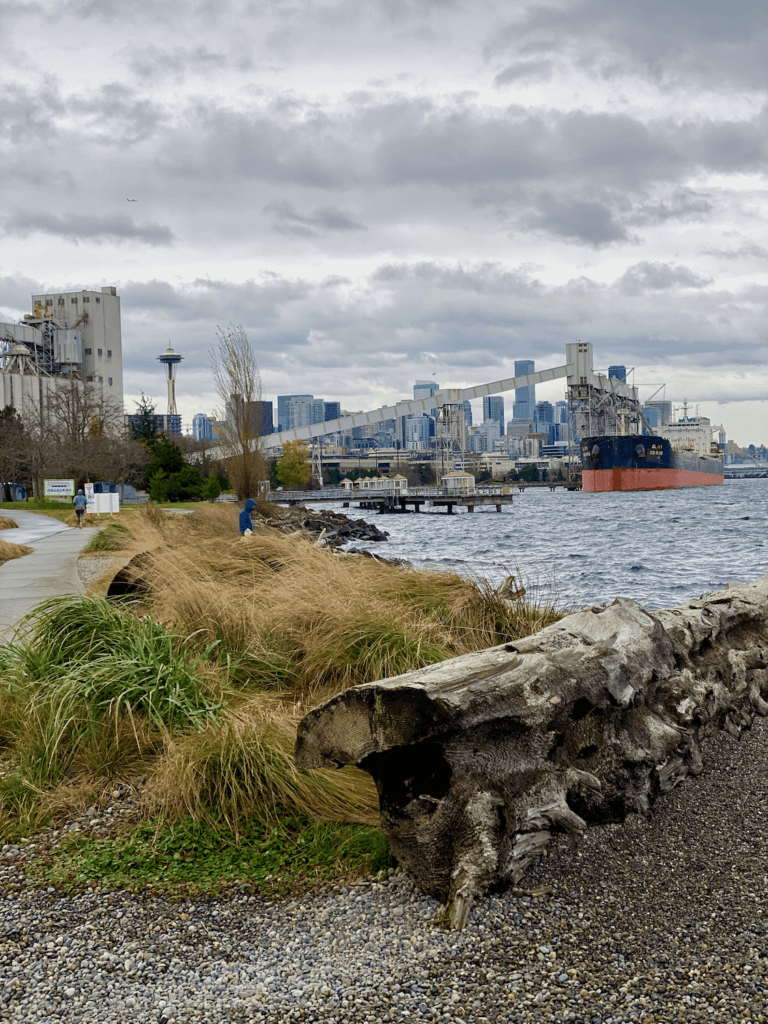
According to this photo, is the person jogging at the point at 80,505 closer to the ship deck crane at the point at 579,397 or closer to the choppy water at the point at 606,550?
the choppy water at the point at 606,550

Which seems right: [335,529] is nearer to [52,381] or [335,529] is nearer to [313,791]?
[313,791]

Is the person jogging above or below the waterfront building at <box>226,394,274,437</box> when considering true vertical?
below

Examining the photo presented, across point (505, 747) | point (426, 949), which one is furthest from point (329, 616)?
point (426, 949)

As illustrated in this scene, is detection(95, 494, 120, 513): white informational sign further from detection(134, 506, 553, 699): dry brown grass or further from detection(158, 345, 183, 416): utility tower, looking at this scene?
detection(158, 345, 183, 416): utility tower

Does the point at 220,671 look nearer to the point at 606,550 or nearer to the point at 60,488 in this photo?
the point at 606,550

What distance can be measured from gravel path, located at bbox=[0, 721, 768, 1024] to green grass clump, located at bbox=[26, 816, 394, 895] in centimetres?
13

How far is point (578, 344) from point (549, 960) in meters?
86.2

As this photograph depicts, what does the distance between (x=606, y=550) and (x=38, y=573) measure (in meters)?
18.2

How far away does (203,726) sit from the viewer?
4289 millimetres

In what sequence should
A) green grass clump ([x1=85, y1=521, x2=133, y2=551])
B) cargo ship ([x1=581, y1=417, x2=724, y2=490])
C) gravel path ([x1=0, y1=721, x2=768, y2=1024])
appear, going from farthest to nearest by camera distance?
cargo ship ([x1=581, y1=417, x2=724, y2=490]) < green grass clump ([x1=85, y1=521, x2=133, y2=551]) < gravel path ([x1=0, y1=721, x2=768, y2=1024])

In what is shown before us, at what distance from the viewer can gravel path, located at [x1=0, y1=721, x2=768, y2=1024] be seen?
2.46 m

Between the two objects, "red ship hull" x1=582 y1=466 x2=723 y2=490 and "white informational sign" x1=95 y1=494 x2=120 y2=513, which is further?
"red ship hull" x1=582 y1=466 x2=723 y2=490

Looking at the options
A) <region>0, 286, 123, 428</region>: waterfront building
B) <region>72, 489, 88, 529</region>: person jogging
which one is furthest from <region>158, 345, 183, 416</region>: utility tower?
<region>72, 489, 88, 529</region>: person jogging

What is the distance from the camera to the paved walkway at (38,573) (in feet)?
29.5
